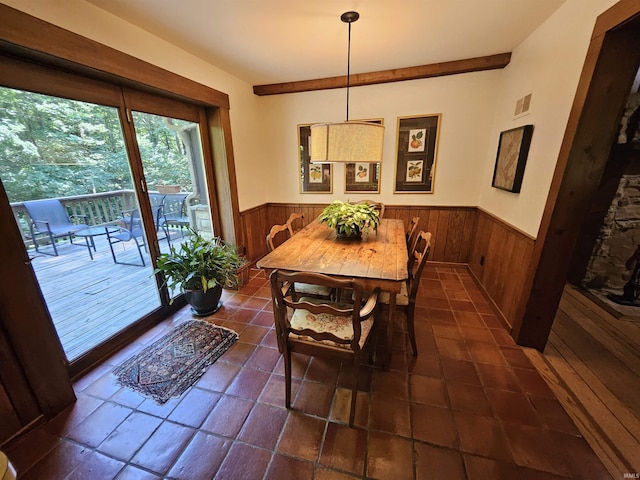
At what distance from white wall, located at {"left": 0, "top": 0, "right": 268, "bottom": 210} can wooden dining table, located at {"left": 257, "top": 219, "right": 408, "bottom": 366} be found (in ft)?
5.15

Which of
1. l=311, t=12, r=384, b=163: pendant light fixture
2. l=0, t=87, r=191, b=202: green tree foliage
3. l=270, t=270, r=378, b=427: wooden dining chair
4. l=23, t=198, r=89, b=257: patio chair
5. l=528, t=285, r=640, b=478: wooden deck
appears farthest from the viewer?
l=311, t=12, r=384, b=163: pendant light fixture

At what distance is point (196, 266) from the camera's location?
221 centimetres

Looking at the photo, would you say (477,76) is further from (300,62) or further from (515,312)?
(515,312)

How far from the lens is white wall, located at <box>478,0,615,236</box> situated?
155 cm

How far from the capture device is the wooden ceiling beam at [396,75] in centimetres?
255

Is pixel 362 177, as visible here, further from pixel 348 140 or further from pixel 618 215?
pixel 618 215

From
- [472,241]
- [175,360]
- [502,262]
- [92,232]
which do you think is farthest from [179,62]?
[472,241]

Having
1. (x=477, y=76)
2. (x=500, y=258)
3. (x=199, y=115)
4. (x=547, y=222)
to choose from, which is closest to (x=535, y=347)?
(x=500, y=258)

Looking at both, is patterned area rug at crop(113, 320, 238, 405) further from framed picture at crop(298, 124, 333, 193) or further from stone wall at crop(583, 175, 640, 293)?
stone wall at crop(583, 175, 640, 293)

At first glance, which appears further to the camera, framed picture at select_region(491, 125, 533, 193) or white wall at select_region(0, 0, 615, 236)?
framed picture at select_region(491, 125, 533, 193)

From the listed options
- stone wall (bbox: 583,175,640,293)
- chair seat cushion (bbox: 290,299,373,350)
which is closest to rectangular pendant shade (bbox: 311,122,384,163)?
chair seat cushion (bbox: 290,299,373,350)

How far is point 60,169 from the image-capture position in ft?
5.24

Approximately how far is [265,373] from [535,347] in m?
2.09

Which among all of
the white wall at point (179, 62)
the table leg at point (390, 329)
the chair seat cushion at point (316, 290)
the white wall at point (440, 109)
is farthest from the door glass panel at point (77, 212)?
the table leg at point (390, 329)
